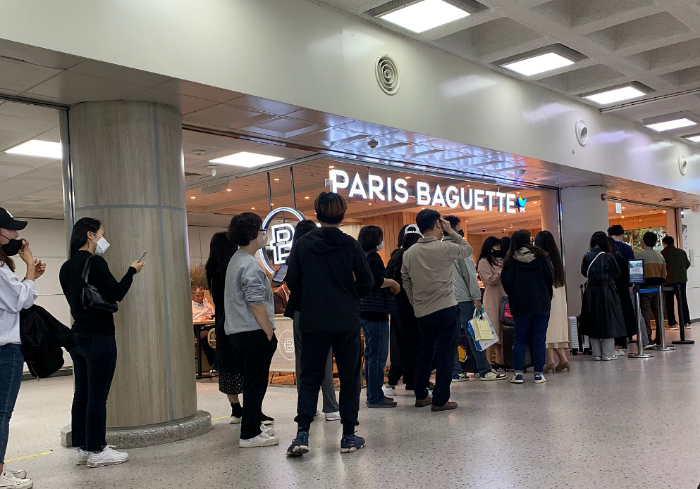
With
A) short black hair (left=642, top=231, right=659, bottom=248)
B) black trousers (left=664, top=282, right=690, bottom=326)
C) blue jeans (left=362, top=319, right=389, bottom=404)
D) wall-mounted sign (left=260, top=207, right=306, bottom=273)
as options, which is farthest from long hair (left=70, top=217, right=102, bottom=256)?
black trousers (left=664, top=282, right=690, bottom=326)

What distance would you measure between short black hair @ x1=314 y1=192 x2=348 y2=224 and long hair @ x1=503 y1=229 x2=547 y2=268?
307cm

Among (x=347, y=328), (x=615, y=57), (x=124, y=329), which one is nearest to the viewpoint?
(x=347, y=328)

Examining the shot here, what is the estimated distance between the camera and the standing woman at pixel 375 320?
226 inches

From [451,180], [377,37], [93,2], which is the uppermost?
[377,37]

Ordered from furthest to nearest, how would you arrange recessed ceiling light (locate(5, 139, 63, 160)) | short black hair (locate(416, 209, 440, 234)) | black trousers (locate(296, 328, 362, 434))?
recessed ceiling light (locate(5, 139, 63, 160))
short black hair (locate(416, 209, 440, 234))
black trousers (locate(296, 328, 362, 434))

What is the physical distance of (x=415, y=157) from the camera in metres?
8.19

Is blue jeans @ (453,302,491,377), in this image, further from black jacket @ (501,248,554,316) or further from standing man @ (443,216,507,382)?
black jacket @ (501,248,554,316)

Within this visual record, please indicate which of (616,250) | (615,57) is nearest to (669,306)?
(616,250)

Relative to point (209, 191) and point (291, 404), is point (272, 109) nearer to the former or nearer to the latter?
point (291, 404)

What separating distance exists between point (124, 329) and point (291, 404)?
2.01 m

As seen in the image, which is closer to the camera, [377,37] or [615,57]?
Answer: [377,37]

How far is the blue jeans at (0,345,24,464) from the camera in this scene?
3.49 m

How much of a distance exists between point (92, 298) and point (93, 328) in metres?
0.22

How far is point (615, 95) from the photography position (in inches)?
369
